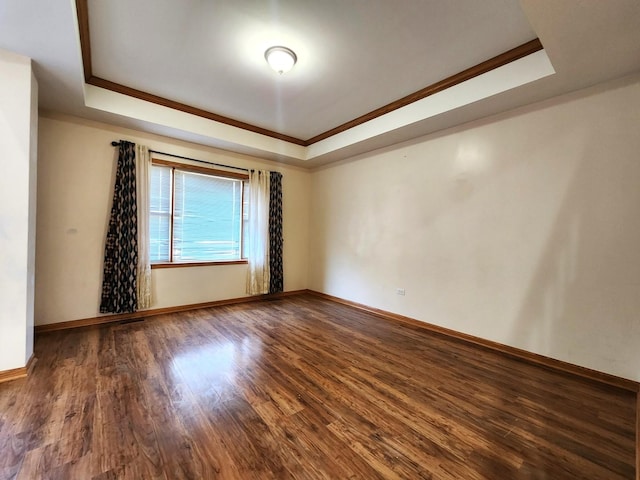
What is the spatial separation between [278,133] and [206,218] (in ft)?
6.03

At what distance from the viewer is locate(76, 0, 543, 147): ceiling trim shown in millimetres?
2229

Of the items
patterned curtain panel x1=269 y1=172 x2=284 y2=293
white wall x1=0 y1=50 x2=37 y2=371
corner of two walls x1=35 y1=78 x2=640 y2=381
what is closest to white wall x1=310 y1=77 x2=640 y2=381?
corner of two walls x1=35 y1=78 x2=640 y2=381

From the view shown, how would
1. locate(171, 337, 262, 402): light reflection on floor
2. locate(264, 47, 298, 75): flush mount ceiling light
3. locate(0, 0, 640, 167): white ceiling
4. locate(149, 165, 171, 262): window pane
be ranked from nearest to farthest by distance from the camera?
locate(0, 0, 640, 167): white ceiling, locate(171, 337, 262, 402): light reflection on floor, locate(264, 47, 298, 75): flush mount ceiling light, locate(149, 165, 171, 262): window pane

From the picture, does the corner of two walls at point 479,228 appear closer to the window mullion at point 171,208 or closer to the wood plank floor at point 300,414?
the window mullion at point 171,208

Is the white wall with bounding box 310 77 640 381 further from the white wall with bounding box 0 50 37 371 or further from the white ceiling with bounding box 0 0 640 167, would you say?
the white wall with bounding box 0 50 37 371

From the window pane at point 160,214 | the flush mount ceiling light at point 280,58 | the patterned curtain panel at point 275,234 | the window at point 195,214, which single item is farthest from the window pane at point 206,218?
the flush mount ceiling light at point 280,58

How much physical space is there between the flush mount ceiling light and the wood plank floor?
2771 mm

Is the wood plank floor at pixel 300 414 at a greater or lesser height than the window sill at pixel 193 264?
lesser

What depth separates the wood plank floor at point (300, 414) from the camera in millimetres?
1401

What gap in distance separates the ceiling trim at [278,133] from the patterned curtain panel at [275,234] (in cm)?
85

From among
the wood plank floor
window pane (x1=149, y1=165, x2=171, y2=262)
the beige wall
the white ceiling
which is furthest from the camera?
window pane (x1=149, y1=165, x2=171, y2=262)

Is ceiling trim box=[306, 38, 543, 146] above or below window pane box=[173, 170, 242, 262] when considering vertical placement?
above

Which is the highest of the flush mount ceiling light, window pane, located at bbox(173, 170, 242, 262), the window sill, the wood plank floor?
the flush mount ceiling light

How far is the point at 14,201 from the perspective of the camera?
2.15 meters
